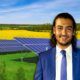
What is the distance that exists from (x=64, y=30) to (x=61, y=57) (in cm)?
15

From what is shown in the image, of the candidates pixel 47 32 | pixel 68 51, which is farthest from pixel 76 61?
pixel 47 32

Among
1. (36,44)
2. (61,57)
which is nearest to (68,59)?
(61,57)

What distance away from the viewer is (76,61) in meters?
1.62

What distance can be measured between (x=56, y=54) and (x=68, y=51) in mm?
70

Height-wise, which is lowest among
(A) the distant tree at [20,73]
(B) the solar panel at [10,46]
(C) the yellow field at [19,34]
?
(A) the distant tree at [20,73]

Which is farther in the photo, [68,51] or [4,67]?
[4,67]

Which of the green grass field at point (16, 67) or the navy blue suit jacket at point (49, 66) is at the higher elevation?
the navy blue suit jacket at point (49, 66)

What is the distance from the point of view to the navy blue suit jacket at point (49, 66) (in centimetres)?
158

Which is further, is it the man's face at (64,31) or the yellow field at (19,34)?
the yellow field at (19,34)

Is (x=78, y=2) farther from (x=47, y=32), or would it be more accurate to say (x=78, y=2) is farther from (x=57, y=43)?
(x=57, y=43)

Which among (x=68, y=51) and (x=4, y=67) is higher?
(x=68, y=51)

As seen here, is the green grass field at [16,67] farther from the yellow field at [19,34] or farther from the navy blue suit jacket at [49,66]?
the navy blue suit jacket at [49,66]

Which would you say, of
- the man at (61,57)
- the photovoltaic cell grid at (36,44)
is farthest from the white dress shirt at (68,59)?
the photovoltaic cell grid at (36,44)

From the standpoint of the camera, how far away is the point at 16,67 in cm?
288
